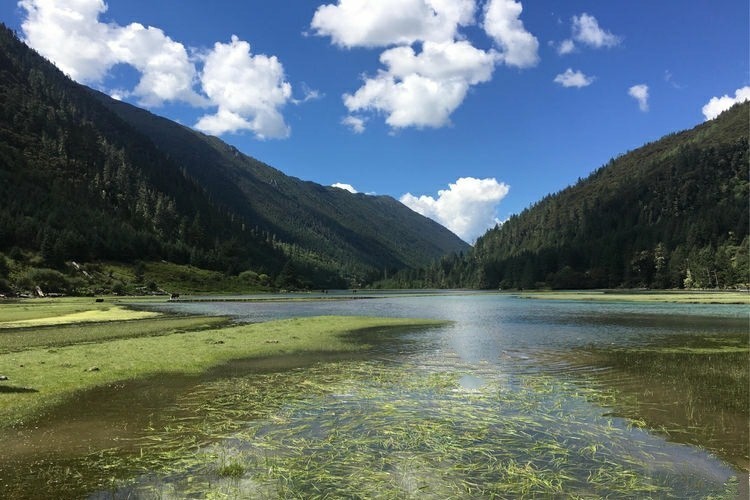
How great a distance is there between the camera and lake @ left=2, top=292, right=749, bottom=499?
13031mm

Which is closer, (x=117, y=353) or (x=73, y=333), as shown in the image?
(x=117, y=353)

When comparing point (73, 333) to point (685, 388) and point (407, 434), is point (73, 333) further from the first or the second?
point (685, 388)

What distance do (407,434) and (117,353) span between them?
28.5 m

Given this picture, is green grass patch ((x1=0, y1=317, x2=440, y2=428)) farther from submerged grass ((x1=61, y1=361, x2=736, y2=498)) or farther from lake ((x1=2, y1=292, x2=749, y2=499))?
submerged grass ((x1=61, y1=361, x2=736, y2=498))

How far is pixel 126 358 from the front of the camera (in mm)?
33875

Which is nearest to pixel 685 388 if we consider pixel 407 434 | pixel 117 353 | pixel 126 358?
pixel 407 434

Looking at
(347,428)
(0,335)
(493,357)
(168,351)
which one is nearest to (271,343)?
(168,351)

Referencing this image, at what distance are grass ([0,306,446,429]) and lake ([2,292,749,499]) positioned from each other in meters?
2.13

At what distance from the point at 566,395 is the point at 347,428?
12.6 meters

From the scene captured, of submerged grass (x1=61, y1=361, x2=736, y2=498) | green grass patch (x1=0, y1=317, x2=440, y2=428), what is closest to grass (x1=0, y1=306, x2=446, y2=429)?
green grass patch (x1=0, y1=317, x2=440, y2=428)

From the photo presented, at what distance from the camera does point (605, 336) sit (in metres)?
49.6

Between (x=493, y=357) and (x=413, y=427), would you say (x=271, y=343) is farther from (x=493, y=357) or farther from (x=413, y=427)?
(x=413, y=427)

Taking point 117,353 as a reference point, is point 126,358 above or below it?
above

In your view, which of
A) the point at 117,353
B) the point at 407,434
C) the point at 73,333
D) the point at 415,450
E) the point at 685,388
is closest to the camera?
the point at 415,450
